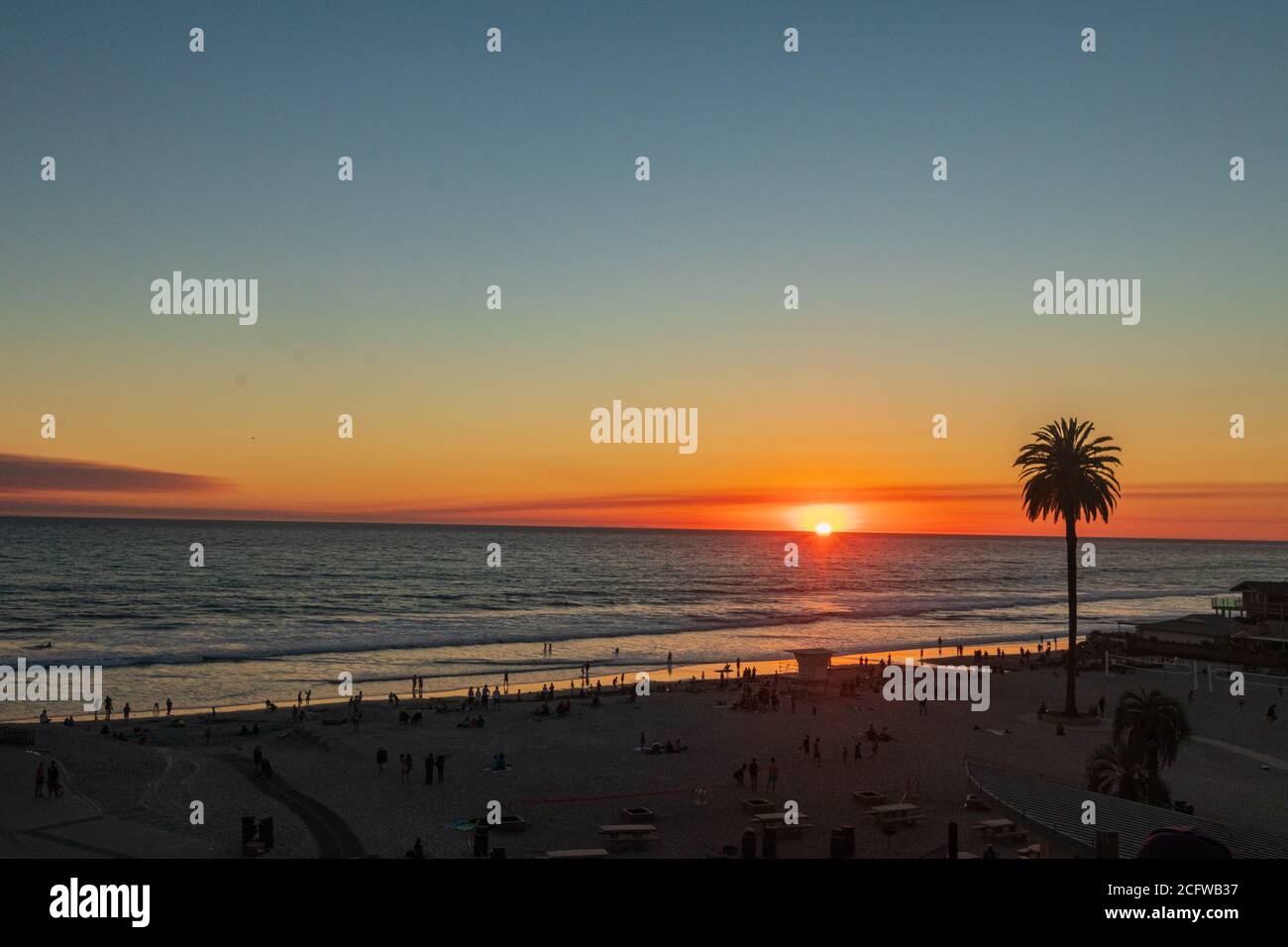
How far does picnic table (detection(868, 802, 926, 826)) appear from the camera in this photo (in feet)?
93.5

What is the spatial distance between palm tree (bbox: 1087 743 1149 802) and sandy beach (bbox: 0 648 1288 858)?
3446mm

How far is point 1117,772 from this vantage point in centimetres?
2650

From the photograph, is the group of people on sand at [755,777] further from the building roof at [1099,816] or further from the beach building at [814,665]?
the beach building at [814,665]

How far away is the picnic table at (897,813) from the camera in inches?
1122

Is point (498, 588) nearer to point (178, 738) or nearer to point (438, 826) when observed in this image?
point (178, 738)

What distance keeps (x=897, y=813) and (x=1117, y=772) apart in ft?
20.5

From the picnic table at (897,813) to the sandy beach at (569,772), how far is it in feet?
1.04

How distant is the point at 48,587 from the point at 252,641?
58705 mm

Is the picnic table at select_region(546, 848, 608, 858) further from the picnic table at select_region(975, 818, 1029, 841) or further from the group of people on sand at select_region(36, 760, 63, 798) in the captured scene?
the group of people on sand at select_region(36, 760, 63, 798)

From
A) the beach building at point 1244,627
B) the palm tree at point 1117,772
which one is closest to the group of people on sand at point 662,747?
the palm tree at point 1117,772

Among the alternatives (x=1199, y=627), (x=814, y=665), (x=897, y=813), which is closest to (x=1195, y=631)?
(x=1199, y=627)
